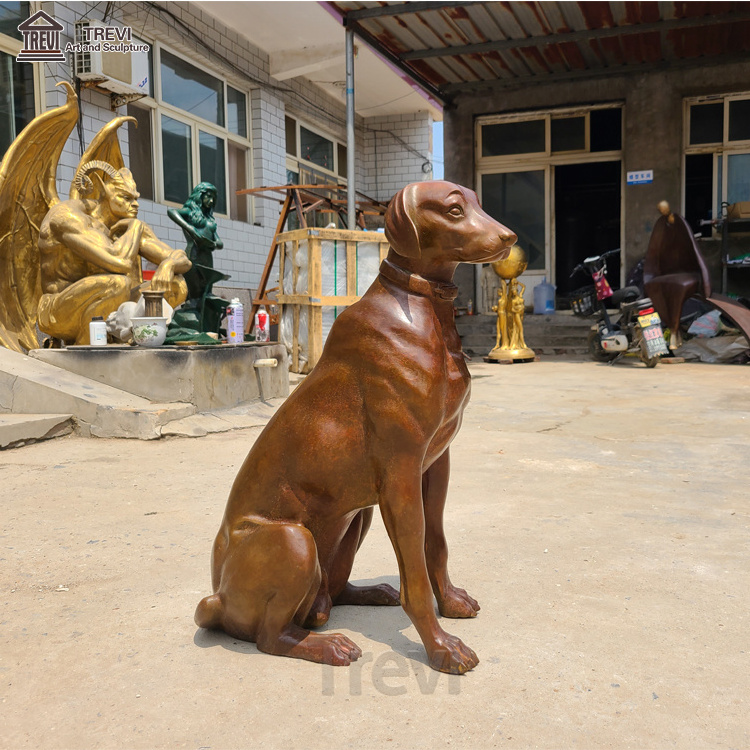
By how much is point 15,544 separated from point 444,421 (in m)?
1.86

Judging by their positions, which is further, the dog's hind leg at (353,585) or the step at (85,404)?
the step at (85,404)

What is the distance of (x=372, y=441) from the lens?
1.56m

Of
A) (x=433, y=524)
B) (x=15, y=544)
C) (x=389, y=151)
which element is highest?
(x=389, y=151)

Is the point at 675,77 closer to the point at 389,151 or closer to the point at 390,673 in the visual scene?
the point at 389,151

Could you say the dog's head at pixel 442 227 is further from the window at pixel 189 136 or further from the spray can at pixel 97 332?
the window at pixel 189 136

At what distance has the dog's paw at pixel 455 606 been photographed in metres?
1.85

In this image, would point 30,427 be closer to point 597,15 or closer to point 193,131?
point 193,131

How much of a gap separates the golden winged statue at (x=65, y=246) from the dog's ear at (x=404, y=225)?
424cm

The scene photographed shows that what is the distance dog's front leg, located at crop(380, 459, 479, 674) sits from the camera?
60.4 inches

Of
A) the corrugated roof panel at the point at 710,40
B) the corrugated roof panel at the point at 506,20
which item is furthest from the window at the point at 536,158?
the corrugated roof panel at the point at 506,20

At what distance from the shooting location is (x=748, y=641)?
1.71m

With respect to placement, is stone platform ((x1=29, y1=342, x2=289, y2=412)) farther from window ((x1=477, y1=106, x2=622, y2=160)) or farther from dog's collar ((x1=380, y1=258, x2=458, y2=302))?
window ((x1=477, y1=106, x2=622, y2=160))

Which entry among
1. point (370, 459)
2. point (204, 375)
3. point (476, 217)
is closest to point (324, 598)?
point (370, 459)

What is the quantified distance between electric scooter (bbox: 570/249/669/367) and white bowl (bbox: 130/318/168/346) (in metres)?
5.58
